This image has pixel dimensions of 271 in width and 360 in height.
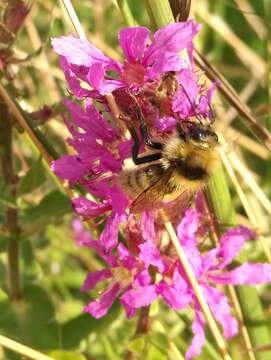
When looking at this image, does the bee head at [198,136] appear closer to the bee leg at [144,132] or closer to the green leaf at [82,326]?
the bee leg at [144,132]

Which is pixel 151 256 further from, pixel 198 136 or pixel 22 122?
pixel 22 122

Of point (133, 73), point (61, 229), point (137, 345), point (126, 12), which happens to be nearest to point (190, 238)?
point (137, 345)

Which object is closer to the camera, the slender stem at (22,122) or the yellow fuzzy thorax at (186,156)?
the yellow fuzzy thorax at (186,156)

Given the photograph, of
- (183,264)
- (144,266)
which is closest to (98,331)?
(144,266)

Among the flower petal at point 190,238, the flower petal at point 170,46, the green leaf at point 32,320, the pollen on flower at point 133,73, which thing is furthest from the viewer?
the green leaf at point 32,320

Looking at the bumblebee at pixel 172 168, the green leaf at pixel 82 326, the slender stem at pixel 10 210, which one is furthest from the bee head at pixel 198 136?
the green leaf at pixel 82 326

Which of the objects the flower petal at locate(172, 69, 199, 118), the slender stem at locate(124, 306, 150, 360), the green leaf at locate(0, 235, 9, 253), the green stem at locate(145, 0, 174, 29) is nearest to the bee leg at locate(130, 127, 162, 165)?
the flower petal at locate(172, 69, 199, 118)

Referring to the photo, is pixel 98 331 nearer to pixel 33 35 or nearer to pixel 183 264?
pixel 183 264

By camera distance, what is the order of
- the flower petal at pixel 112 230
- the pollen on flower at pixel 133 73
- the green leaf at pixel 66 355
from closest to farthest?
the pollen on flower at pixel 133 73 < the flower petal at pixel 112 230 < the green leaf at pixel 66 355
